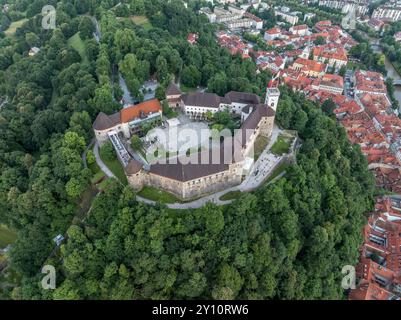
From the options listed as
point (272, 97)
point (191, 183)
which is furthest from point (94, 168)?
point (272, 97)

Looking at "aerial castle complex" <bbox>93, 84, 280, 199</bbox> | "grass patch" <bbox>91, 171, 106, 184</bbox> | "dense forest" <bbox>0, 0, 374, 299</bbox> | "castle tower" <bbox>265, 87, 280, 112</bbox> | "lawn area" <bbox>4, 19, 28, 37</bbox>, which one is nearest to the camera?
"dense forest" <bbox>0, 0, 374, 299</bbox>

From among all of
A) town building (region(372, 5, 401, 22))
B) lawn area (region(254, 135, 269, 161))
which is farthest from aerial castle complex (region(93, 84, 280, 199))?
town building (region(372, 5, 401, 22))

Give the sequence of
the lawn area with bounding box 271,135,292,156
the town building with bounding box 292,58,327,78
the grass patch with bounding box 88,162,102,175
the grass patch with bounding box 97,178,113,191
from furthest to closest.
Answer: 1. the town building with bounding box 292,58,327,78
2. the lawn area with bounding box 271,135,292,156
3. the grass patch with bounding box 88,162,102,175
4. the grass patch with bounding box 97,178,113,191

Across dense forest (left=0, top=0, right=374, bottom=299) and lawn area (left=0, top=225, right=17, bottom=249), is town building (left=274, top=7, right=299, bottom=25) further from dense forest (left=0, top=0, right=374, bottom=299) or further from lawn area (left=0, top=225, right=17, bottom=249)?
lawn area (left=0, top=225, right=17, bottom=249)

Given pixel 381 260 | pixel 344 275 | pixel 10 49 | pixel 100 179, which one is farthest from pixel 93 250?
pixel 10 49

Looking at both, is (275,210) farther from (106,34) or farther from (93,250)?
(106,34)

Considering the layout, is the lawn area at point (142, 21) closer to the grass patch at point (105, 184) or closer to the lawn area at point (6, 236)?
the grass patch at point (105, 184)

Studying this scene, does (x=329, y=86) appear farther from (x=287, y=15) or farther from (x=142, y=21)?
(x=287, y=15)
